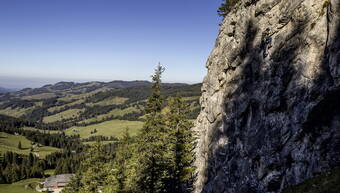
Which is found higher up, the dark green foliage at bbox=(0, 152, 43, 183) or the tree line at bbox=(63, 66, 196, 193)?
the tree line at bbox=(63, 66, 196, 193)

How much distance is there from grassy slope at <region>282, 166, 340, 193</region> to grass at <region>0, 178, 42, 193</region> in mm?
118356

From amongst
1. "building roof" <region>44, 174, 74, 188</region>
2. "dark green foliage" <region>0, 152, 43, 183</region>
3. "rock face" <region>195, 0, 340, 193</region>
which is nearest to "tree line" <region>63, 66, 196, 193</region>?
"rock face" <region>195, 0, 340, 193</region>

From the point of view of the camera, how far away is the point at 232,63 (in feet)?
129

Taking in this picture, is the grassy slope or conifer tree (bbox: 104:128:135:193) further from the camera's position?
conifer tree (bbox: 104:128:135:193)

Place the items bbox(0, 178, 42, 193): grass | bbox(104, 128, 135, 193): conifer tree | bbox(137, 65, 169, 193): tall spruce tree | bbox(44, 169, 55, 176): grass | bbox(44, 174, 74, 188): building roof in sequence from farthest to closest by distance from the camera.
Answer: bbox(44, 169, 55, 176): grass
bbox(44, 174, 74, 188): building roof
bbox(0, 178, 42, 193): grass
bbox(104, 128, 135, 193): conifer tree
bbox(137, 65, 169, 193): tall spruce tree

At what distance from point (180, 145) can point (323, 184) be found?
1084 inches

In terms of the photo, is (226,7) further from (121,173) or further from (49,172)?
(49,172)

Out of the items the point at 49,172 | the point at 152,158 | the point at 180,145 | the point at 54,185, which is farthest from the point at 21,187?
the point at 152,158

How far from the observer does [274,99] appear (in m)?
28.6

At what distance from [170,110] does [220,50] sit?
51.1 ft

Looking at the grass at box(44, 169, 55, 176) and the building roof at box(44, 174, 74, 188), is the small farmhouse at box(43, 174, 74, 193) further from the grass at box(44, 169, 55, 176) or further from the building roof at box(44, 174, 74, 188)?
the grass at box(44, 169, 55, 176)


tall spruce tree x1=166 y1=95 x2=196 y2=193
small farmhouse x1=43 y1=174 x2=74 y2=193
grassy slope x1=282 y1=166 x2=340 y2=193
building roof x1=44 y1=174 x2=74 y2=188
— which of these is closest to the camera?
grassy slope x1=282 y1=166 x2=340 y2=193

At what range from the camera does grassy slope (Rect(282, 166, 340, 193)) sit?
57.7ft

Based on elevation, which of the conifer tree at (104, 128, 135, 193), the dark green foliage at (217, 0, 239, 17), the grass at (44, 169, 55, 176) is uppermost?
the dark green foliage at (217, 0, 239, 17)
